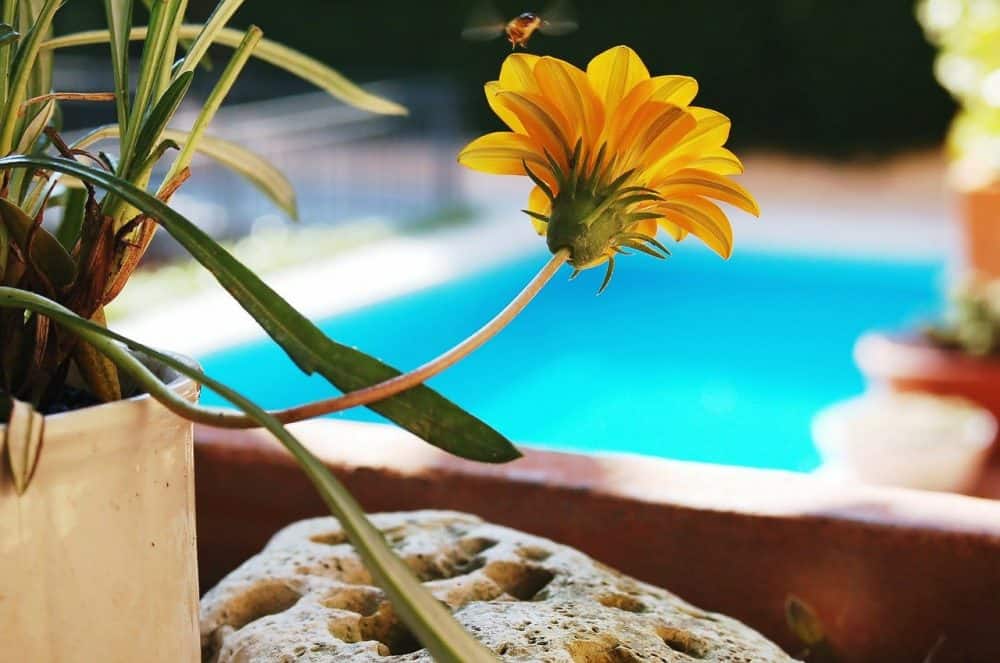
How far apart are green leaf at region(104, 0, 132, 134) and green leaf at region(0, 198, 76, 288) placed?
7 cm

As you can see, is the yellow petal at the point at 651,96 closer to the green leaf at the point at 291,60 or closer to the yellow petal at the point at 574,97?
the yellow petal at the point at 574,97

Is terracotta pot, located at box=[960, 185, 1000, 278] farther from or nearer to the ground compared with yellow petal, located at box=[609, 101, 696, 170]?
farther from the ground

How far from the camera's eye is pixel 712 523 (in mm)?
783

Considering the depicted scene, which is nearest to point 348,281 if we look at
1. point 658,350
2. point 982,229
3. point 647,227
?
point 658,350

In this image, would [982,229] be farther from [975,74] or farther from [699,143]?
[699,143]

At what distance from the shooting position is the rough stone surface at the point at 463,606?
0.60 meters

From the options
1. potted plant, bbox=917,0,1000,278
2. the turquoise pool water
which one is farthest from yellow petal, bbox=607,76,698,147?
potted plant, bbox=917,0,1000,278

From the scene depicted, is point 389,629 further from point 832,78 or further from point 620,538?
point 832,78

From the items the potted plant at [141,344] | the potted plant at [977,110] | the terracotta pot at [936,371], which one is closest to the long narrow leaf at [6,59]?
the potted plant at [141,344]

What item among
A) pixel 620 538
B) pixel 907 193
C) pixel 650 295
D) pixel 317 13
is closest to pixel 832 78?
pixel 907 193

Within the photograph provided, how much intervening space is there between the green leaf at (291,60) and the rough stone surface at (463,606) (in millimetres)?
267

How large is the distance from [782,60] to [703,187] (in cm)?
753

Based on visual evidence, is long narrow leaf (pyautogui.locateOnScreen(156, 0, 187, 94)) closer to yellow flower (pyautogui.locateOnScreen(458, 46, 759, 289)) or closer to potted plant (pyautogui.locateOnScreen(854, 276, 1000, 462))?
yellow flower (pyautogui.locateOnScreen(458, 46, 759, 289))

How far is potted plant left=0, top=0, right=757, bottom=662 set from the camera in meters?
0.45
